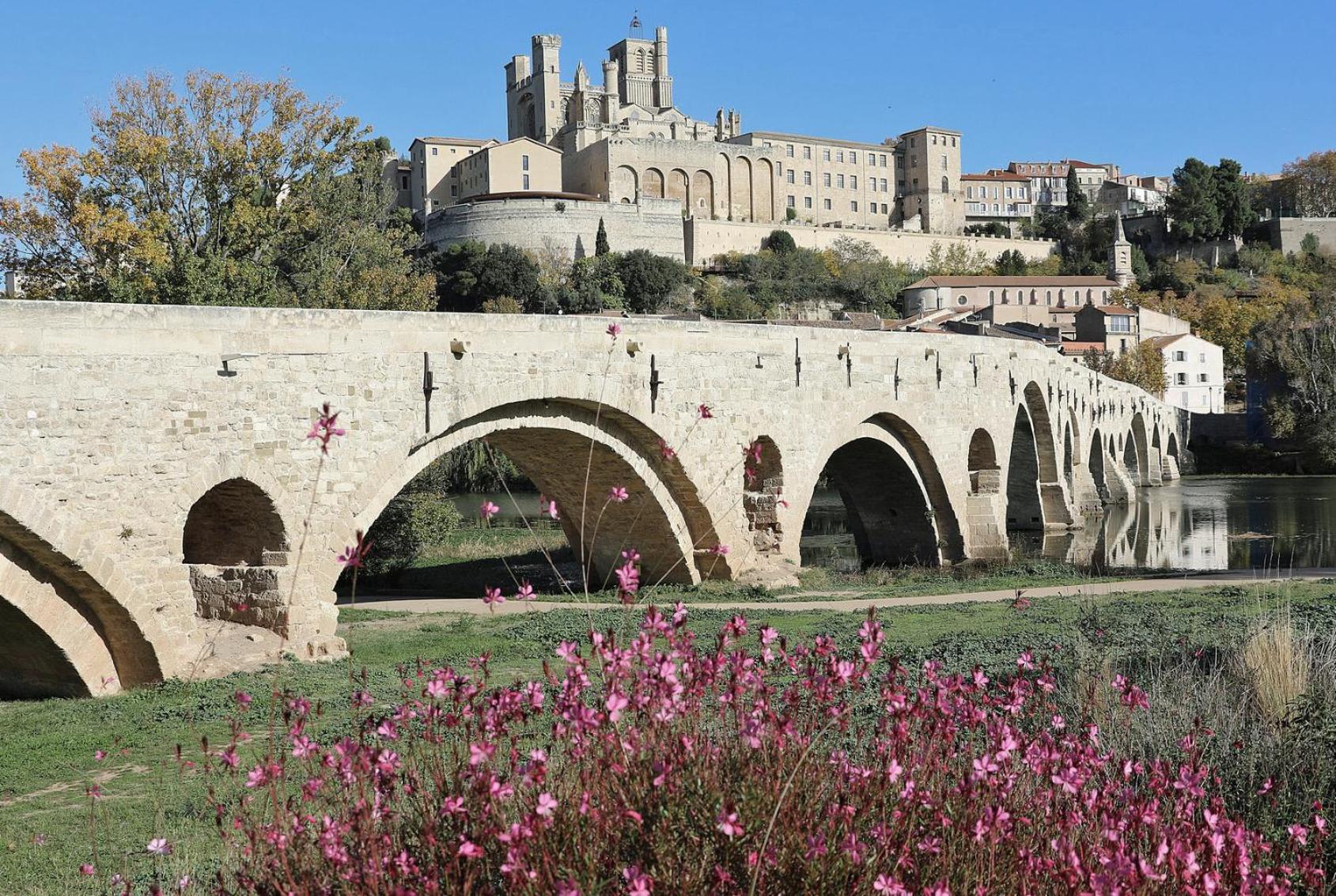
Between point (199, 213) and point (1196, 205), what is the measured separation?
274ft

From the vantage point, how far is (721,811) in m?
3.41

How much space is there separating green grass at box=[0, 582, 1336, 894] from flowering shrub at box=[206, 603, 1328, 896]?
1.24 metres

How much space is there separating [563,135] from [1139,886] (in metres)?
99.6

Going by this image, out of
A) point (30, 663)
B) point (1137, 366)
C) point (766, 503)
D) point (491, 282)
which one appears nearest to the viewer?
point (30, 663)

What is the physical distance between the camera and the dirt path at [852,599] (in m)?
16.1

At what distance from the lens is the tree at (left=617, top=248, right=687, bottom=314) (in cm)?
6944

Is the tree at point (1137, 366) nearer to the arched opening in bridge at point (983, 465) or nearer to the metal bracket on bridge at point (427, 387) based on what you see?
the arched opening in bridge at point (983, 465)

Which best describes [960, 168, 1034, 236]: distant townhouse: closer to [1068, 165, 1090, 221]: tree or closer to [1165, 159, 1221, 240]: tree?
[1068, 165, 1090, 221]: tree

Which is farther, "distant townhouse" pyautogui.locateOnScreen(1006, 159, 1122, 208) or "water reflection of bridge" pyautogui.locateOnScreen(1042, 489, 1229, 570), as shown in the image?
"distant townhouse" pyautogui.locateOnScreen(1006, 159, 1122, 208)

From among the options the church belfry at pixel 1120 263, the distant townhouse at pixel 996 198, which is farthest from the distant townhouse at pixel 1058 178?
the church belfry at pixel 1120 263

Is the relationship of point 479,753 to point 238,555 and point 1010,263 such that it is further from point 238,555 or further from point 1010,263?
point 1010,263

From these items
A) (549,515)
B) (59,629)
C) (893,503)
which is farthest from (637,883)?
(893,503)

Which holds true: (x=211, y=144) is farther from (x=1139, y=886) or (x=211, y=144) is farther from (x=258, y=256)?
(x=1139, y=886)

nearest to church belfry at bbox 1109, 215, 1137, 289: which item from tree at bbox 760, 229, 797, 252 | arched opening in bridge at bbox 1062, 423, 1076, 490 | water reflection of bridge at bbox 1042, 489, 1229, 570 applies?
tree at bbox 760, 229, 797, 252
